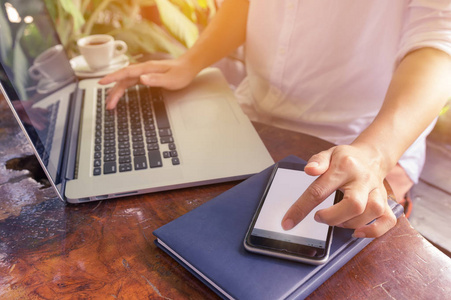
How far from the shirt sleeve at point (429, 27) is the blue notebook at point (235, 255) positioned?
323mm

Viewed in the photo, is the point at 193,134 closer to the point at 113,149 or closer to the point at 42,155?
the point at 113,149

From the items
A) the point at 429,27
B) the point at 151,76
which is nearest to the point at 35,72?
the point at 151,76

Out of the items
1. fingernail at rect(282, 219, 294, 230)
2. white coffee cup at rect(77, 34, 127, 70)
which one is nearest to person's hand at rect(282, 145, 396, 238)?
fingernail at rect(282, 219, 294, 230)

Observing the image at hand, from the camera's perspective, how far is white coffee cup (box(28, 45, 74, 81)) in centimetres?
80

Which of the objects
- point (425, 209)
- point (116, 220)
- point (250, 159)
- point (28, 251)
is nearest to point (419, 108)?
point (250, 159)

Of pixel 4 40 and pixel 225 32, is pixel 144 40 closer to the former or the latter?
pixel 225 32

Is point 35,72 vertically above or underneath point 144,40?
above

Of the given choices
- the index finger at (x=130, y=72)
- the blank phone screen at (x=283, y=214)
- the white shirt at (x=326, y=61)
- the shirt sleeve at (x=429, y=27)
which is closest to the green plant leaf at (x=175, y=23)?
the white shirt at (x=326, y=61)

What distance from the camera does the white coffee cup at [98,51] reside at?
3.65 feet

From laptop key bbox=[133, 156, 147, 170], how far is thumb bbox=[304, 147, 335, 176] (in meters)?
0.32

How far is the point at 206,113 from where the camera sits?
33.6 inches

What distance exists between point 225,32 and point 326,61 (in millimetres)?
329

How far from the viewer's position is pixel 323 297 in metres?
0.47

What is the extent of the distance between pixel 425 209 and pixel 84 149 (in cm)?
115
